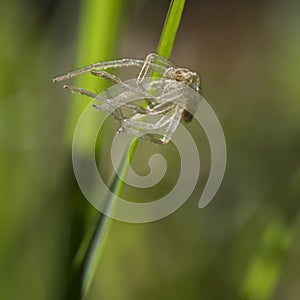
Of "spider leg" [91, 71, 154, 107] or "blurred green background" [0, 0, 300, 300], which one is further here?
"blurred green background" [0, 0, 300, 300]

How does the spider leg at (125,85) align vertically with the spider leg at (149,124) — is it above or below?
above

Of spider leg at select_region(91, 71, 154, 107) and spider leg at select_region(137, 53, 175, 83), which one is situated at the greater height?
spider leg at select_region(137, 53, 175, 83)

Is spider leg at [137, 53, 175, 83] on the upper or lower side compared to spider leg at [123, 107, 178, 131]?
upper

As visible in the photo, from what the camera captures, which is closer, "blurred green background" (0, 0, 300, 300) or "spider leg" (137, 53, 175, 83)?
"spider leg" (137, 53, 175, 83)

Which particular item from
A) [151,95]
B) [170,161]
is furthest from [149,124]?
[170,161]

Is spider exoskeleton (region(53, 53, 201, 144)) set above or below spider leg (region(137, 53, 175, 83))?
below

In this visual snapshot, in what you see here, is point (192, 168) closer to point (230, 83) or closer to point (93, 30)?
point (230, 83)

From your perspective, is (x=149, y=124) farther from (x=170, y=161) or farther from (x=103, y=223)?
(x=170, y=161)
